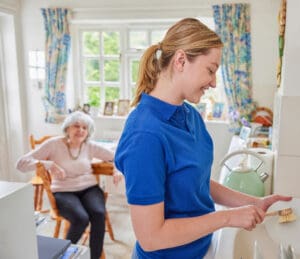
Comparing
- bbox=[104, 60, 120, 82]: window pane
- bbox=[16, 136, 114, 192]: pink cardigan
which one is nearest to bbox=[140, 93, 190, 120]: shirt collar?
bbox=[16, 136, 114, 192]: pink cardigan

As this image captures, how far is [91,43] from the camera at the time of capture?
3584 millimetres

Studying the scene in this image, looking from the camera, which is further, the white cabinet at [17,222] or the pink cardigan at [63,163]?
the pink cardigan at [63,163]

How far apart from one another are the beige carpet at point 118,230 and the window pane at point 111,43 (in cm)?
159

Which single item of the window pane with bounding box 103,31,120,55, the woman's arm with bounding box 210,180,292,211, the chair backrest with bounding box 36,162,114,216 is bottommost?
the chair backrest with bounding box 36,162,114,216

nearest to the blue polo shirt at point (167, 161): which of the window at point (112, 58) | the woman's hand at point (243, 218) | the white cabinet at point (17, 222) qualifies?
the woman's hand at point (243, 218)

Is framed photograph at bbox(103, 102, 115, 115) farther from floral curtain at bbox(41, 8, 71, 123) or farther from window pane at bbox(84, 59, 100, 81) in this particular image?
floral curtain at bbox(41, 8, 71, 123)

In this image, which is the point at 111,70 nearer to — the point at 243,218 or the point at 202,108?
the point at 202,108

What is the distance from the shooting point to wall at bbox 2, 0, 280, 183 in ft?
9.36

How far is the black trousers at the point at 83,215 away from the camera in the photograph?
226 cm

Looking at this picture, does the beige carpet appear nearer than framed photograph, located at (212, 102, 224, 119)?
Yes

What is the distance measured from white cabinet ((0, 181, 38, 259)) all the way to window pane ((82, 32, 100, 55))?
9.38ft

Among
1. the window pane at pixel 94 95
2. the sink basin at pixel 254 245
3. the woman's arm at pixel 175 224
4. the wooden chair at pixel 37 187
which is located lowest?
the wooden chair at pixel 37 187

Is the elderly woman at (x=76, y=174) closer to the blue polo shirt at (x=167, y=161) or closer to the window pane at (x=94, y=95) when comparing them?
the window pane at (x=94, y=95)

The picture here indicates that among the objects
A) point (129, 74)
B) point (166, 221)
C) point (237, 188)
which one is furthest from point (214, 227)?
point (129, 74)
